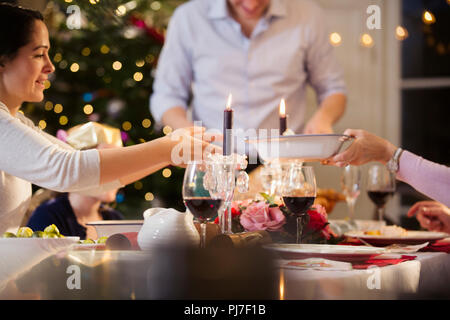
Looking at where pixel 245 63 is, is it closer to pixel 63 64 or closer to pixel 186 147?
pixel 63 64

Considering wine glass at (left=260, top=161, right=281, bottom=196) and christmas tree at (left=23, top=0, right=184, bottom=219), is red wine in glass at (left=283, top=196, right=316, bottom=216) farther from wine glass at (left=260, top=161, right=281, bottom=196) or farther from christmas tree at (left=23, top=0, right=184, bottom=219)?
christmas tree at (left=23, top=0, right=184, bottom=219)

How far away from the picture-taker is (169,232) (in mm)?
895

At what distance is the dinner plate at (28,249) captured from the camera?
34.2 inches

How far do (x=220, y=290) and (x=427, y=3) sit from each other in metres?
3.64

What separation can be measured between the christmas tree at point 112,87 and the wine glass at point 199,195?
2.12 metres

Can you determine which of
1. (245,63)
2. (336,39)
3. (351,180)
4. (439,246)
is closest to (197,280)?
(439,246)

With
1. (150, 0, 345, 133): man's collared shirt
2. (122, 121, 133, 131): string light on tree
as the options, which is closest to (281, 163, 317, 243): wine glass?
(150, 0, 345, 133): man's collared shirt

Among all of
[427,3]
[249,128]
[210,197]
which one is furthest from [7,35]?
[427,3]

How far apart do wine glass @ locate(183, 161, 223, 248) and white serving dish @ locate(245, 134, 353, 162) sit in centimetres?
30

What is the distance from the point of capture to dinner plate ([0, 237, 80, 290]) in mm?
869

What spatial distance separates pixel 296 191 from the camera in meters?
1.14

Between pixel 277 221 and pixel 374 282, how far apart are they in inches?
14.1

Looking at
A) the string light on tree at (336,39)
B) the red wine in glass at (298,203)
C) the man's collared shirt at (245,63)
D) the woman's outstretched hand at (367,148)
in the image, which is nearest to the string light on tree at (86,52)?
the man's collared shirt at (245,63)

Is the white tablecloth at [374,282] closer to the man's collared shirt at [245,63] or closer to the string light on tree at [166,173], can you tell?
the man's collared shirt at [245,63]
